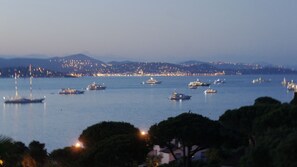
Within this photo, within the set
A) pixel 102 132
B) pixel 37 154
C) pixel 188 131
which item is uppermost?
pixel 188 131

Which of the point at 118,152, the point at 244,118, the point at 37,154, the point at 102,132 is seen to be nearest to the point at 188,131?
the point at 118,152

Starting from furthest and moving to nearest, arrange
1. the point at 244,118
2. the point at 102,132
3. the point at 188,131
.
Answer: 1. the point at 102,132
2. the point at 244,118
3. the point at 188,131

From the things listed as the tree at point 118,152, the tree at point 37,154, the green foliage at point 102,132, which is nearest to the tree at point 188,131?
the tree at point 118,152

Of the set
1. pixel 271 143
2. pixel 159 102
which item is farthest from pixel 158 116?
pixel 271 143

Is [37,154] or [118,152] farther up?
[118,152]

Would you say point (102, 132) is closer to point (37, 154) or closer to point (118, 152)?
point (118, 152)

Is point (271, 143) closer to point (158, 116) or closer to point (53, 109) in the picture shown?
point (158, 116)

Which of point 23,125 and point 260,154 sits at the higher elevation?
point 260,154

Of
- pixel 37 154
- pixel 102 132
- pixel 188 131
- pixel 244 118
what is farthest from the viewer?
pixel 37 154
